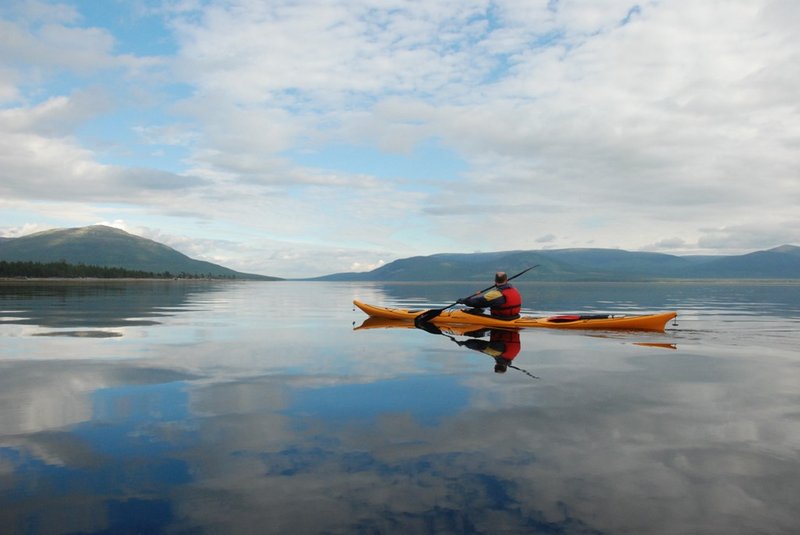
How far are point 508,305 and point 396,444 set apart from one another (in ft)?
57.3

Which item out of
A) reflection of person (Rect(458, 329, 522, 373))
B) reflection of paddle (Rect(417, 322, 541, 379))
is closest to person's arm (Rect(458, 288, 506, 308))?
reflection of person (Rect(458, 329, 522, 373))

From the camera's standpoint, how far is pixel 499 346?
62.7 ft

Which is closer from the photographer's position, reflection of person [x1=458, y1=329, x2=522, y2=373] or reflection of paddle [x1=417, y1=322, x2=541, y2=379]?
reflection of paddle [x1=417, y1=322, x2=541, y2=379]

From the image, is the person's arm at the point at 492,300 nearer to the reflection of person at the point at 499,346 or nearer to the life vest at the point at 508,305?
the life vest at the point at 508,305

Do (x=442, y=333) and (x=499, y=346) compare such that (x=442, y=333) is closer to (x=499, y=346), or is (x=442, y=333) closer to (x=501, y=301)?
(x=501, y=301)

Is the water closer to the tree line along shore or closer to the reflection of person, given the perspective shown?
the reflection of person

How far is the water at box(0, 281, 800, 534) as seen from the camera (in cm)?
570

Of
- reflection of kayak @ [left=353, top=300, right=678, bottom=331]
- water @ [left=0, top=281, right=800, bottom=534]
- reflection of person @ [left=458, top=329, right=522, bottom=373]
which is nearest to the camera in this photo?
water @ [left=0, top=281, right=800, bottom=534]

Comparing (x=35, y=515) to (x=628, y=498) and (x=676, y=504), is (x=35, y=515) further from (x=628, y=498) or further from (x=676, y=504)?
(x=676, y=504)

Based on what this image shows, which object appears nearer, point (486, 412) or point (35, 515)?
point (35, 515)

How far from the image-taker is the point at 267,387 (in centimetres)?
1199

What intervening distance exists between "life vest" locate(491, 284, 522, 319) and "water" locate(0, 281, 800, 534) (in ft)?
28.0

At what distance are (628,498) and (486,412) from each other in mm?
3817

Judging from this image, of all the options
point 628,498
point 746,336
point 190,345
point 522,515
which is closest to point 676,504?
point 628,498
